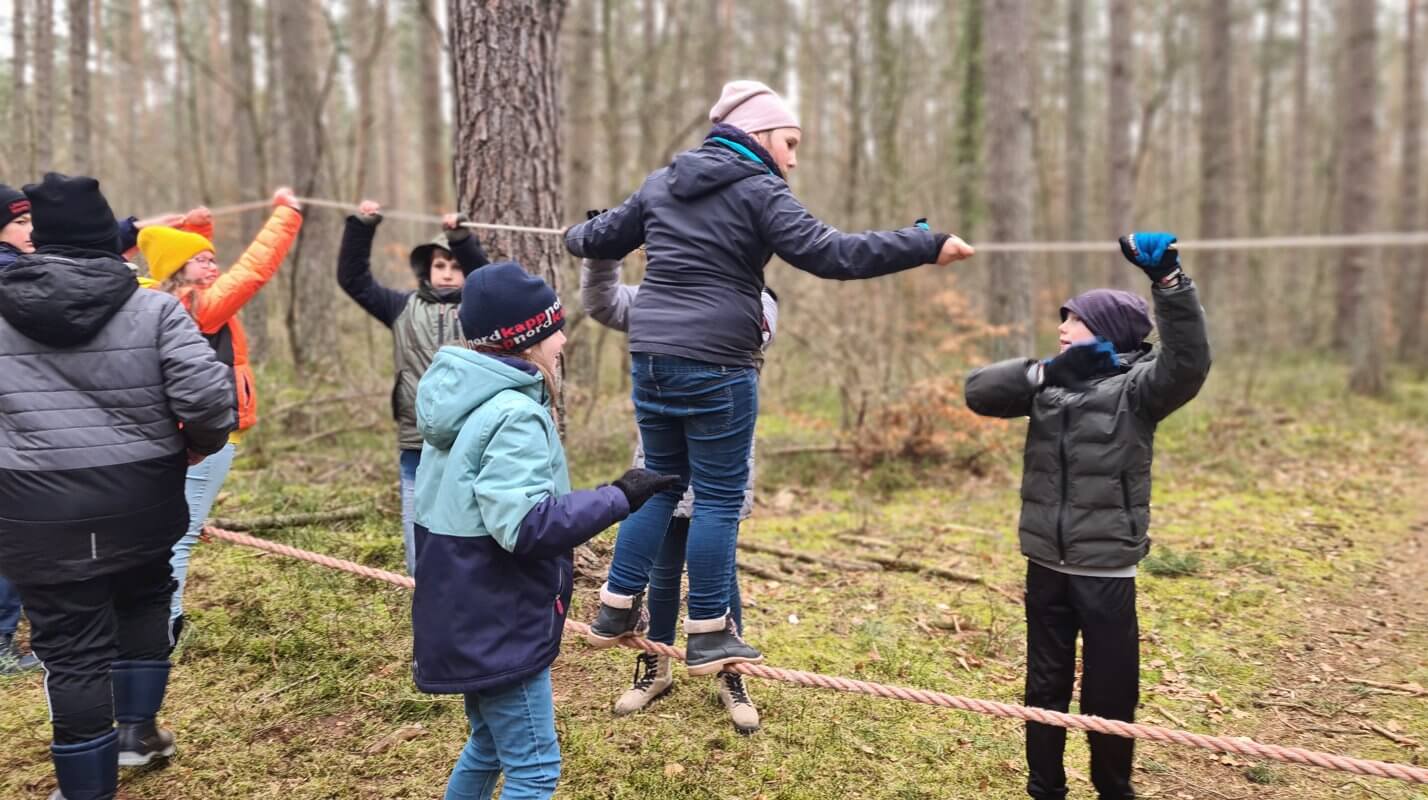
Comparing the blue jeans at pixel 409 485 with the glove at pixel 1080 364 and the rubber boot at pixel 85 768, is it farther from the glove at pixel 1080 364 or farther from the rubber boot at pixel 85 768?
the glove at pixel 1080 364

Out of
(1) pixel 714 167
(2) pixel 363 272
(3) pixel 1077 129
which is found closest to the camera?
(1) pixel 714 167

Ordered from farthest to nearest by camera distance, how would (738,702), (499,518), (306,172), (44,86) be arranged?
(306,172) < (44,86) < (738,702) < (499,518)

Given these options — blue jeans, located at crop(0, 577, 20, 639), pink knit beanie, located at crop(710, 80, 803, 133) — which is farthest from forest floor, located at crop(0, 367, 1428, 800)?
pink knit beanie, located at crop(710, 80, 803, 133)

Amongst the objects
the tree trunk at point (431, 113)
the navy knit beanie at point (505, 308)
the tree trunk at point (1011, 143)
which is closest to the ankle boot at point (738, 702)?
A: the navy knit beanie at point (505, 308)

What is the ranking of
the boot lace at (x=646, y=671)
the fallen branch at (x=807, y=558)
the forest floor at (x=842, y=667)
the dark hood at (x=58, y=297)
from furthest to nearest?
1. the fallen branch at (x=807, y=558)
2. the boot lace at (x=646, y=671)
3. the forest floor at (x=842, y=667)
4. the dark hood at (x=58, y=297)

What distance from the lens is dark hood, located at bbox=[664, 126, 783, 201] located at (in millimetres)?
3143

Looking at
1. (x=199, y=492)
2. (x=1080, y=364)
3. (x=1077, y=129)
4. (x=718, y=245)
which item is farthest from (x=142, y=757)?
(x=1077, y=129)

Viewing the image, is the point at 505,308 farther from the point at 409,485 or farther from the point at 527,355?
the point at 409,485

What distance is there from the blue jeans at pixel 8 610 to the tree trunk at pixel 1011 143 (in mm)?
9330

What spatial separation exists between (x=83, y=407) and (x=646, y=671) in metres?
2.32

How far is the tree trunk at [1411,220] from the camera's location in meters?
15.8

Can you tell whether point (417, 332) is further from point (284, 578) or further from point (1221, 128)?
point (1221, 128)

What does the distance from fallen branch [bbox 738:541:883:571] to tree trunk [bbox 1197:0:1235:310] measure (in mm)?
12405

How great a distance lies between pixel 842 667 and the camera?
4.47 meters
